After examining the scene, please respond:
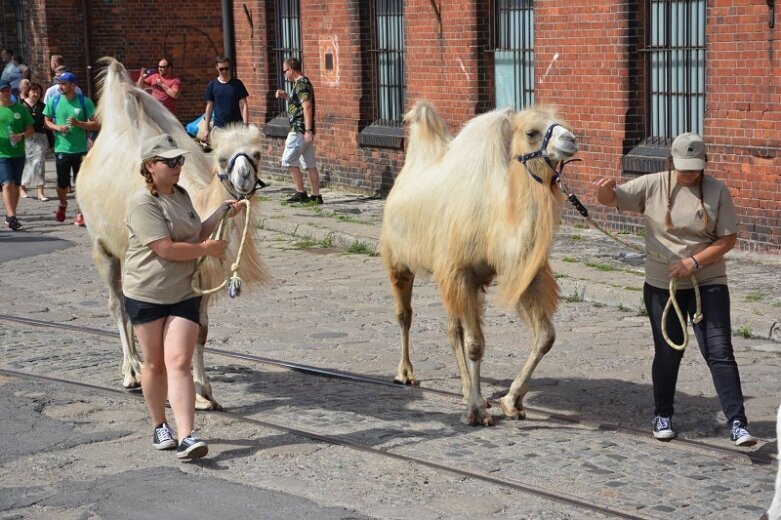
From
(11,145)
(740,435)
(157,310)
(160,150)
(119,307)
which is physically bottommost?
(740,435)

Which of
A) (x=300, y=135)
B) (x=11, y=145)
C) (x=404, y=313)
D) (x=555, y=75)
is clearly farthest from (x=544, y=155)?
(x=11, y=145)

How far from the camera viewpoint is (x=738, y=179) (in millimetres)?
13477

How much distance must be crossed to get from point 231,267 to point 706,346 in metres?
2.90

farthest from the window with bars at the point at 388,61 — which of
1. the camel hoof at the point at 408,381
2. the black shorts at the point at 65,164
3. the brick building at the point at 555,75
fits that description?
the camel hoof at the point at 408,381

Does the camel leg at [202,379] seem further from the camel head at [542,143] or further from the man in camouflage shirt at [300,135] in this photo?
the man in camouflage shirt at [300,135]

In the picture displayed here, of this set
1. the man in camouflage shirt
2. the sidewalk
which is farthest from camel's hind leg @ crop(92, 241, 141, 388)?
the man in camouflage shirt

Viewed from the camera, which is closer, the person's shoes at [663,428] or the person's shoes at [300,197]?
the person's shoes at [663,428]

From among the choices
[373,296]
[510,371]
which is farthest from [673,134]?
[510,371]

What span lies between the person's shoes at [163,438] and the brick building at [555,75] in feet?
25.0

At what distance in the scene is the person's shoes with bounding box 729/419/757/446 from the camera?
731 cm

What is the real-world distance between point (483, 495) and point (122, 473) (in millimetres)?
2020

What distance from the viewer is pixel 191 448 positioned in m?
7.29

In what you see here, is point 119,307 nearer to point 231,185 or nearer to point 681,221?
point 231,185

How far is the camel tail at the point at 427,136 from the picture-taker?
9.05 metres
